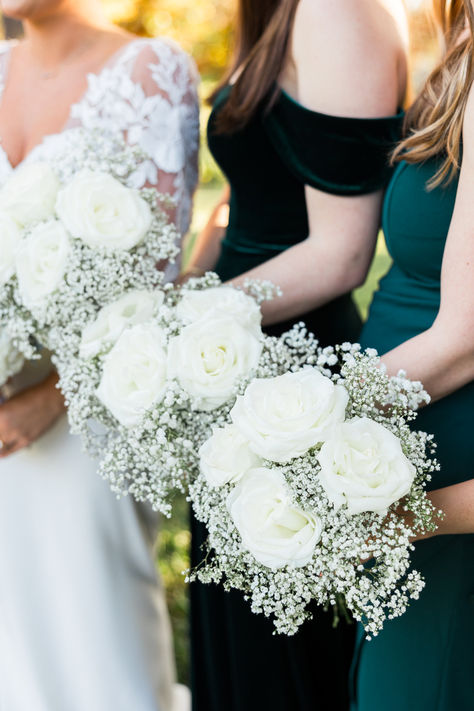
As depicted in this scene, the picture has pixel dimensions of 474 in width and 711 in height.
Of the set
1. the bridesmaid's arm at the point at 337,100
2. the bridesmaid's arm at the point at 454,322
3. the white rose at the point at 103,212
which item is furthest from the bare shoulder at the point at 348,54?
the white rose at the point at 103,212

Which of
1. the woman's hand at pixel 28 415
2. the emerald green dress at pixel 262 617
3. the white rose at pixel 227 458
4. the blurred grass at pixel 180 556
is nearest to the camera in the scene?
the white rose at pixel 227 458

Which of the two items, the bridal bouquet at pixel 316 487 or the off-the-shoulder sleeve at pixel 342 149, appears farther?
→ the off-the-shoulder sleeve at pixel 342 149

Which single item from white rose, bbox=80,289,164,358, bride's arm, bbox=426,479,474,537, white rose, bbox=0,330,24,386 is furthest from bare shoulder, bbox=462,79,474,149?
white rose, bbox=0,330,24,386

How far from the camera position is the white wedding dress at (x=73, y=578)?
7.30 ft

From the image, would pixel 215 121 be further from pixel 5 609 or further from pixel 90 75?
pixel 5 609

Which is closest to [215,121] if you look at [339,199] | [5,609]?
[339,199]

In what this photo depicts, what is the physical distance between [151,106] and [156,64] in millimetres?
133

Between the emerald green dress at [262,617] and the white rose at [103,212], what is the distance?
0.48 m

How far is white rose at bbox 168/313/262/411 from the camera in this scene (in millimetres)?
1310

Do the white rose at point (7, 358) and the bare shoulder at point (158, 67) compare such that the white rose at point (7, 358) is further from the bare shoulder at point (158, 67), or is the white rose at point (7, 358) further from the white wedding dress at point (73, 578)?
the bare shoulder at point (158, 67)

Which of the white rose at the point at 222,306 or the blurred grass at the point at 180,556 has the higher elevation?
the white rose at the point at 222,306

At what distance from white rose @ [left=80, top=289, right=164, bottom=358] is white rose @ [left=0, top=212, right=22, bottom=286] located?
23cm

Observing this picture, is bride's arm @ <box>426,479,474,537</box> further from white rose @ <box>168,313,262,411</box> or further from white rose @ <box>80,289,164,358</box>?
white rose @ <box>80,289,164,358</box>

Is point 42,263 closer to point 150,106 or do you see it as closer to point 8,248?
point 8,248
